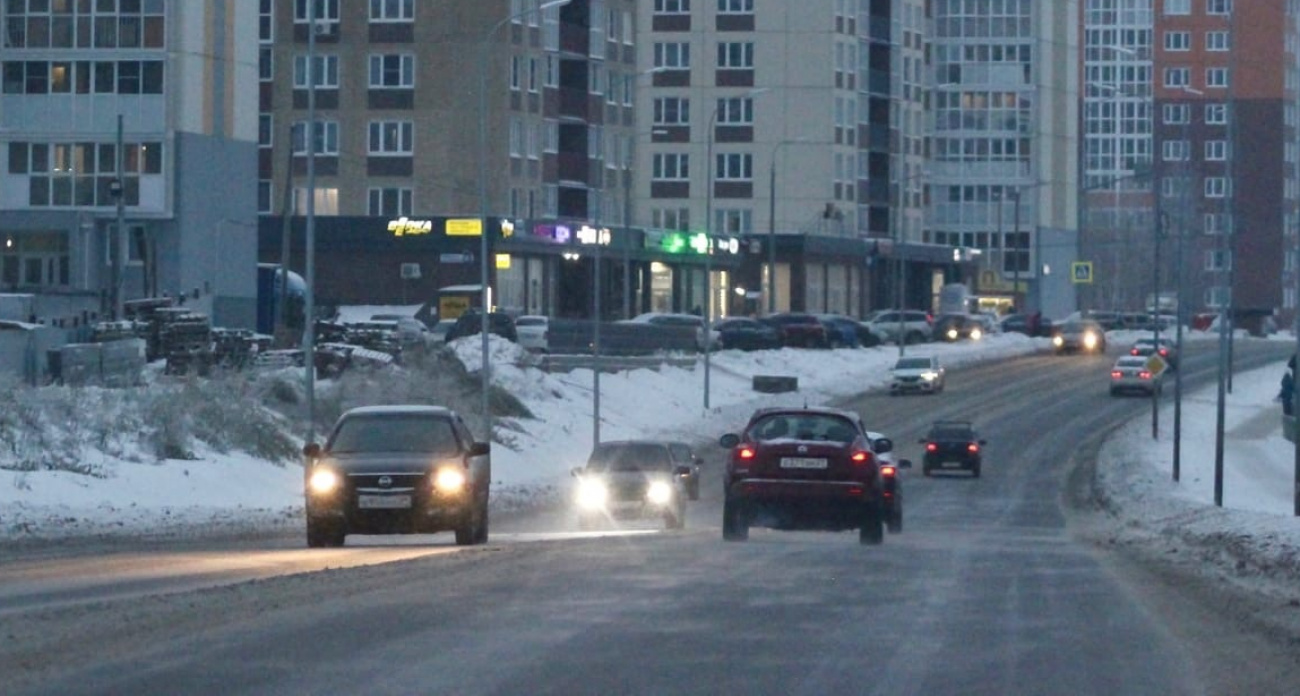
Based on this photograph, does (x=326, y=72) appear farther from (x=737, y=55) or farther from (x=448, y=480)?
(x=448, y=480)

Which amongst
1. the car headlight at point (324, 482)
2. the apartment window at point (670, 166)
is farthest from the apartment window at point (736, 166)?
the car headlight at point (324, 482)

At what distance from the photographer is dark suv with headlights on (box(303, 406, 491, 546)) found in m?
23.2

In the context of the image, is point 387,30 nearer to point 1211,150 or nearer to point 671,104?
point 671,104

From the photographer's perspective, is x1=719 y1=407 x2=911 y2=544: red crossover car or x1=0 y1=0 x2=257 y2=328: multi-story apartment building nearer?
x1=719 y1=407 x2=911 y2=544: red crossover car

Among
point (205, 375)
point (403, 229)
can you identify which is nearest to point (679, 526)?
point (205, 375)

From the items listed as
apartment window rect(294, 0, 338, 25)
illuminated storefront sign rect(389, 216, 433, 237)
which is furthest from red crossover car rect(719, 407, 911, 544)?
apartment window rect(294, 0, 338, 25)

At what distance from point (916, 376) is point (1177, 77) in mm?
98393

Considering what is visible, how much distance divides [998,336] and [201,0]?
153 ft

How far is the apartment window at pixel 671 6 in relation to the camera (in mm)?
115562

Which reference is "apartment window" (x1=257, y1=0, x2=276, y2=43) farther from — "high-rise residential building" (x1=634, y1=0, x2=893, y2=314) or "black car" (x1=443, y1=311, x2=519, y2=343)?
"high-rise residential building" (x1=634, y1=0, x2=893, y2=314)

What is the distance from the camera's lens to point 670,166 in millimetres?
116938

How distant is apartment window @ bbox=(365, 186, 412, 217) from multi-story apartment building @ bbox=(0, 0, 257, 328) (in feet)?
53.1

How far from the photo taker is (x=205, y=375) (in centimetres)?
4875

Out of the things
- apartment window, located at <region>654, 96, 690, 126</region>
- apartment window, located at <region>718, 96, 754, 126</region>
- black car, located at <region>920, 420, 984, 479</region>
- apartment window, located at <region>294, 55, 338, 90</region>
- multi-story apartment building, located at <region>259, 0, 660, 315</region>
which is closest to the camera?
black car, located at <region>920, 420, 984, 479</region>
